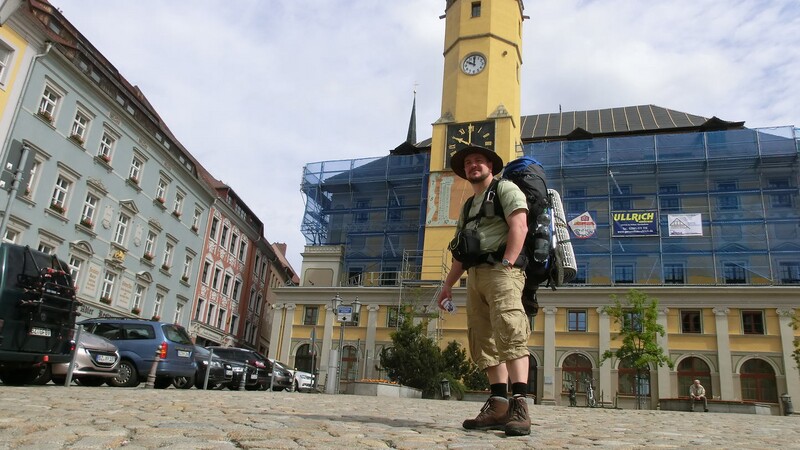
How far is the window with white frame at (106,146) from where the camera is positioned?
30.0 metres

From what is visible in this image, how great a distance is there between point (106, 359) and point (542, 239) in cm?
1027

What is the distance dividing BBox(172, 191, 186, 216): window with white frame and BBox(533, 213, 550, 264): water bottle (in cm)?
3479

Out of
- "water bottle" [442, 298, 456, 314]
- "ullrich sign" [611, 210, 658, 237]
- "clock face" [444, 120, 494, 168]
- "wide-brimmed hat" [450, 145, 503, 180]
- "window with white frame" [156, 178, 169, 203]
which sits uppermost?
"clock face" [444, 120, 494, 168]

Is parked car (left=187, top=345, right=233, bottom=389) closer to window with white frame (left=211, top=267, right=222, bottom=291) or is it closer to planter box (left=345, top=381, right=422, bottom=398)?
planter box (left=345, top=381, right=422, bottom=398)

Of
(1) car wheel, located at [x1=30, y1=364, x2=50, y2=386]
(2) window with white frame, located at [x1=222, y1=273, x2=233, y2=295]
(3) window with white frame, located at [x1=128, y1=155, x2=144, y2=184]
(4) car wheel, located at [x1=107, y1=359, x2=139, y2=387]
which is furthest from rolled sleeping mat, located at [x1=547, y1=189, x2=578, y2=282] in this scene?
(2) window with white frame, located at [x1=222, y1=273, x2=233, y2=295]

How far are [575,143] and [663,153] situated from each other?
5406 mm

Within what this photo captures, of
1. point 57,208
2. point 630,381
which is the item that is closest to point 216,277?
point 57,208

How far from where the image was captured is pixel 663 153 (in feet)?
133

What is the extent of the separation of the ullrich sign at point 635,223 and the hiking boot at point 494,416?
→ 118ft

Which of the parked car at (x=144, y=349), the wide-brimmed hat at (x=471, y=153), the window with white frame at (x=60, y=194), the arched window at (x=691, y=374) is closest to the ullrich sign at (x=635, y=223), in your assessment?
the arched window at (x=691, y=374)

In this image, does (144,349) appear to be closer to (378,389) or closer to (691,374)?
(378,389)

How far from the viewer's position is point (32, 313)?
1000 centimetres

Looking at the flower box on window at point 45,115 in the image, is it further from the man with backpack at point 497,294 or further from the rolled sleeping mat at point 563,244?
the rolled sleeping mat at point 563,244

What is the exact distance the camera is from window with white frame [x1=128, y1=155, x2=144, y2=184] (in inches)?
1286
